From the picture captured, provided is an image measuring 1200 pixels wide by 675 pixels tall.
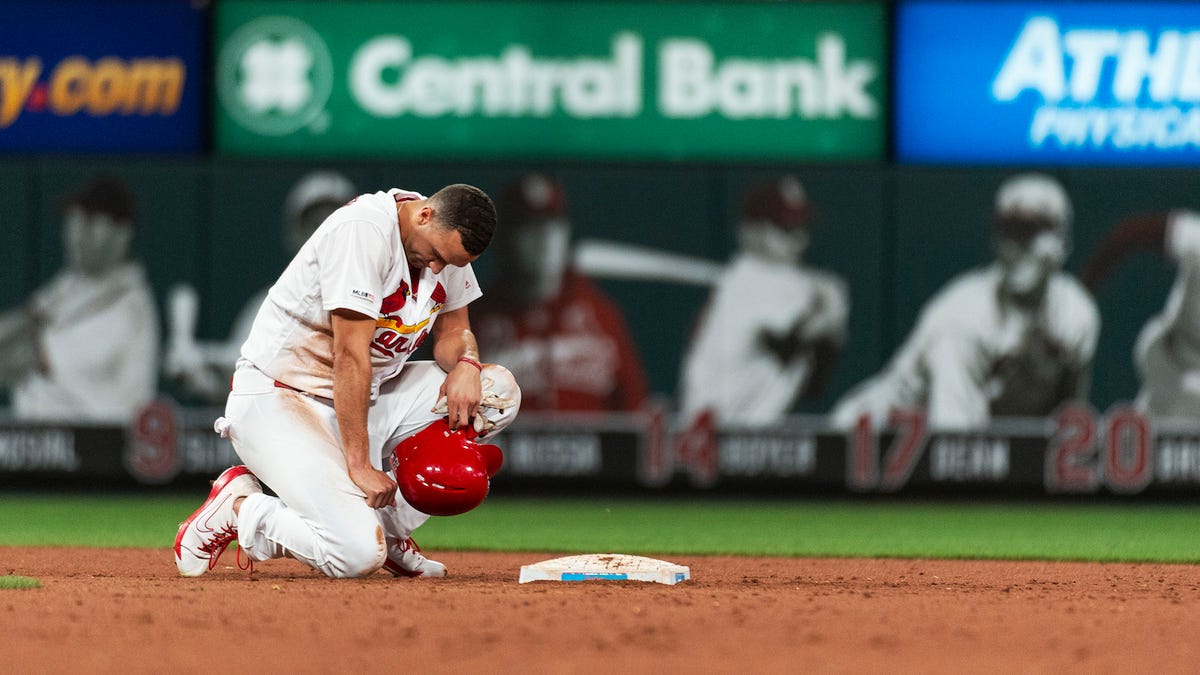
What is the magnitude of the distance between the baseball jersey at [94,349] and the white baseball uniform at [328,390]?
5904 millimetres

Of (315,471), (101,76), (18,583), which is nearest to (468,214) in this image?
(315,471)

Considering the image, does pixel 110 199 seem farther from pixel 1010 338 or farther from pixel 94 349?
pixel 1010 338

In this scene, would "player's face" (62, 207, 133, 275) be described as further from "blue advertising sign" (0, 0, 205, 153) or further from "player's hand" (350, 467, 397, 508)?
"player's hand" (350, 467, 397, 508)

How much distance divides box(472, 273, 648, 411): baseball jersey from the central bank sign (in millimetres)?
1091

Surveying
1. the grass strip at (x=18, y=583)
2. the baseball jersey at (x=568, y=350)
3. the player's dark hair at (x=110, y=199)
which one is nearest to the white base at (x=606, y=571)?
the grass strip at (x=18, y=583)

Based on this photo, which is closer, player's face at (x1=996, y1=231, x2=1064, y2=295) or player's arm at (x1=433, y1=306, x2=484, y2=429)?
player's arm at (x1=433, y1=306, x2=484, y2=429)

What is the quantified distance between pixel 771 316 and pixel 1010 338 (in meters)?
1.59

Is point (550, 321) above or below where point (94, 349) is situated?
above

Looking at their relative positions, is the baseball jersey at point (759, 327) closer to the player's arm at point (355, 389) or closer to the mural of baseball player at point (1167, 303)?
the mural of baseball player at point (1167, 303)

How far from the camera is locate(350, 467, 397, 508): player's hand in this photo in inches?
212

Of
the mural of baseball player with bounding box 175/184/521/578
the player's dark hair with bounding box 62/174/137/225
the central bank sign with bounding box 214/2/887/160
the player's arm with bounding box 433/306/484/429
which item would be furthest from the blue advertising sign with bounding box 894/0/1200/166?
the mural of baseball player with bounding box 175/184/521/578

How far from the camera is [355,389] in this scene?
5289mm

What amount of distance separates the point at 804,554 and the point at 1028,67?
17.2ft

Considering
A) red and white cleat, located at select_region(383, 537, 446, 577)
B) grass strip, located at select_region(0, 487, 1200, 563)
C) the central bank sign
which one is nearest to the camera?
red and white cleat, located at select_region(383, 537, 446, 577)
